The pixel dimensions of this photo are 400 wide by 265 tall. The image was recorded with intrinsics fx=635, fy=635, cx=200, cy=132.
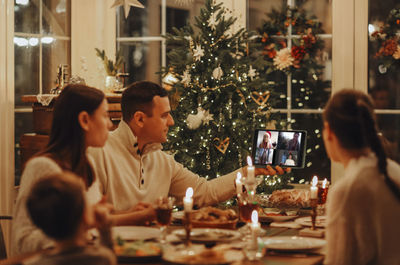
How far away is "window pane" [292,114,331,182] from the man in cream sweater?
68.4 inches

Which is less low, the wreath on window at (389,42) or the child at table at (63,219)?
the wreath on window at (389,42)

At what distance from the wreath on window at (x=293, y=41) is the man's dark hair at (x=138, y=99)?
1.79 meters

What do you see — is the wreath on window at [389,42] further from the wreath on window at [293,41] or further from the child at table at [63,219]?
the child at table at [63,219]

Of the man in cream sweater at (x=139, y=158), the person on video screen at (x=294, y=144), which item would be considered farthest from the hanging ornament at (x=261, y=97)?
the person on video screen at (x=294, y=144)

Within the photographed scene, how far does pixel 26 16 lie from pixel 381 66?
2.70m

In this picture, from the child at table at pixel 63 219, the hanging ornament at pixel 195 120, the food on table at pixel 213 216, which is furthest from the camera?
the hanging ornament at pixel 195 120

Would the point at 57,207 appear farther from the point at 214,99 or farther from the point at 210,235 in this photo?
the point at 214,99

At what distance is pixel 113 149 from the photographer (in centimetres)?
320

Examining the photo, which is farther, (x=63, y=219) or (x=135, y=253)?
(x=135, y=253)

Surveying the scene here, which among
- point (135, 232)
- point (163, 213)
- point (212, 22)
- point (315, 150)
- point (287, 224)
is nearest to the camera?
point (163, 213)

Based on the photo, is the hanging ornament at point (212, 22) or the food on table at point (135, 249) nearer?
the food on table at point (135, 249)

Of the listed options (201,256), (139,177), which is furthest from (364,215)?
(139,177)

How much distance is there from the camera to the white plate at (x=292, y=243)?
231cm

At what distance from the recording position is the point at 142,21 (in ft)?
17.5
